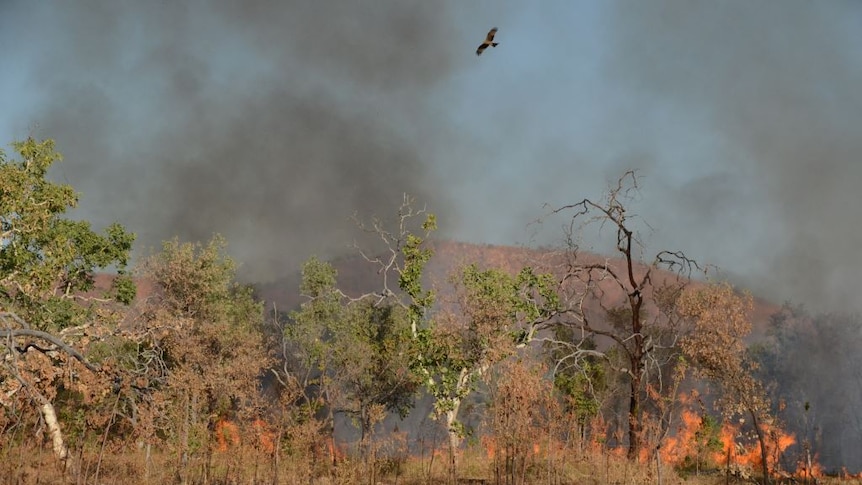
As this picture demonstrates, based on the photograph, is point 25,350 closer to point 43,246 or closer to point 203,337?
point 43,246

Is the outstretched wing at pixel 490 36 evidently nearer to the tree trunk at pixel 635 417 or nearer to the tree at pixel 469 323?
the tree at pixel 469 323

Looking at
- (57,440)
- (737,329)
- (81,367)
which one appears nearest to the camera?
(81,367)

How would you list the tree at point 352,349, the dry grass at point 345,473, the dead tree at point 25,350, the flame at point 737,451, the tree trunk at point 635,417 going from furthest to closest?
1. the tree at point 352,349
2. the tree trunk at point 635,417
3. the flame at point 737,451
4. the dry grass at point 345,473
5. the dead tree at point 25,350

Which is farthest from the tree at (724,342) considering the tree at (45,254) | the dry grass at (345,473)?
the tree at (45,254)

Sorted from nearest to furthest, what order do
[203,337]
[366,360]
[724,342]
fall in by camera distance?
[724,342], [203,337], [366,360]

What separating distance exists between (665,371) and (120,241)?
176 ft

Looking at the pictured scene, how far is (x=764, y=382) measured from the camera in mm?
88750

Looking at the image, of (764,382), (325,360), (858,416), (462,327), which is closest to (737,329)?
(462,327)

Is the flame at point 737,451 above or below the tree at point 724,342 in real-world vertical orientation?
below

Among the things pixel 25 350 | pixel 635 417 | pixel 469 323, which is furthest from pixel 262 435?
pixel 25 350

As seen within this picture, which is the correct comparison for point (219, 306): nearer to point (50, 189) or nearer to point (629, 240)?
point (50, 189)

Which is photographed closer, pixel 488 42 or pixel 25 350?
pixel 25 350

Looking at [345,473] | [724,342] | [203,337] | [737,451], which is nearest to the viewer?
[345,473]

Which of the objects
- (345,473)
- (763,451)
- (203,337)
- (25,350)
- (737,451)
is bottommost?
(345,473)
